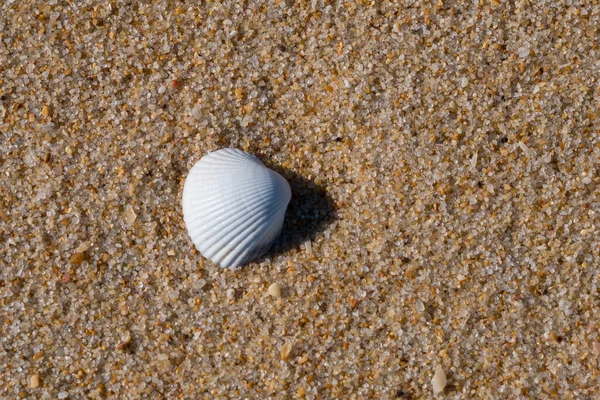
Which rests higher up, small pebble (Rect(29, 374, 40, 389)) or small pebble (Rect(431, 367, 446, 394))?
small pebble (Rect(431, 367, 446, 394))

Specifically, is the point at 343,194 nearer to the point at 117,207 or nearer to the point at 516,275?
the point at 516,275

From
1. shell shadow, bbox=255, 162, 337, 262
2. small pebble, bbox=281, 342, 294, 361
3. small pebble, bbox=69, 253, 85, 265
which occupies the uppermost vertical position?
shell shadow, bbox=255, 162, 337, 262

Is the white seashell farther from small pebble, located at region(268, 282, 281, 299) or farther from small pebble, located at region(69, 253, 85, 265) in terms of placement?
small pebble, located at region(69, 253, 85, 265)

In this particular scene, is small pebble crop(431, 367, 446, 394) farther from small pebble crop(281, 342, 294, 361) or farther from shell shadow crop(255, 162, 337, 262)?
shell shadow crop(255, 162, 337, 262)

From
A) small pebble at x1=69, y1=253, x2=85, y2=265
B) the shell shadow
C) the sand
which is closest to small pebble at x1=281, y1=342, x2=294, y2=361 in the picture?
the sand


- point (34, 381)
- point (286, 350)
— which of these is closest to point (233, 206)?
point (286, 350)

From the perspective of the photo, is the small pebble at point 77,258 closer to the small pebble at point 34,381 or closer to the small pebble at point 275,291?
the small pebble at point 34,381

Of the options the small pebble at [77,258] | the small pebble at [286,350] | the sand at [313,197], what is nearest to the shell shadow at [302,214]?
the sand at [313,197]

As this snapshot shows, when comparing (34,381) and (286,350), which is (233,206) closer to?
(286,350)
